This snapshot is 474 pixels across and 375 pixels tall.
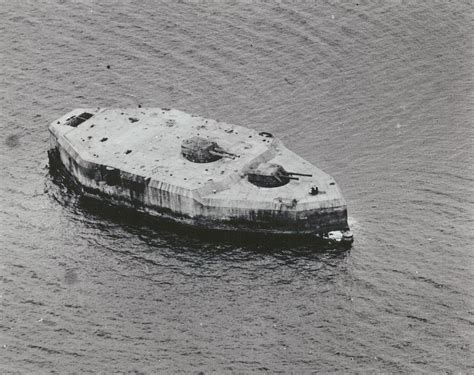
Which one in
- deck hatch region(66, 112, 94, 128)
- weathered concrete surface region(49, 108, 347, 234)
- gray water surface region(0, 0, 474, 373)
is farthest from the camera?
deck hatch region(66, 112, 94, 128)

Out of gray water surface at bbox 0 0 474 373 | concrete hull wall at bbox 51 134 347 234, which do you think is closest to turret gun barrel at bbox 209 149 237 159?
concrete hull wall at bbox 51 134 347 234

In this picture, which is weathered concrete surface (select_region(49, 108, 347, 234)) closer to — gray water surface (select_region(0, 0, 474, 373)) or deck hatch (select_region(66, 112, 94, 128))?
A: deck hatch (select_region(66, 112, 94, 128))

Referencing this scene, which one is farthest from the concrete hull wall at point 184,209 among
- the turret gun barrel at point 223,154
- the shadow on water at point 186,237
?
the turret gun barrel at point 223,154

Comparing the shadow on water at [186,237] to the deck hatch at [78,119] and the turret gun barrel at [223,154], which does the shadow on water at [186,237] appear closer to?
the turret gun barrel at [223,154]

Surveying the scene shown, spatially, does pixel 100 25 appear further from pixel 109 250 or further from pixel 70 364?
pixel 70 364

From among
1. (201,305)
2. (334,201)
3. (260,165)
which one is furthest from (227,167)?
(201,305)

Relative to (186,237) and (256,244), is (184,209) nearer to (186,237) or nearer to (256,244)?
(186,237)

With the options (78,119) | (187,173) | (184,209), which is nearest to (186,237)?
(184,209)
